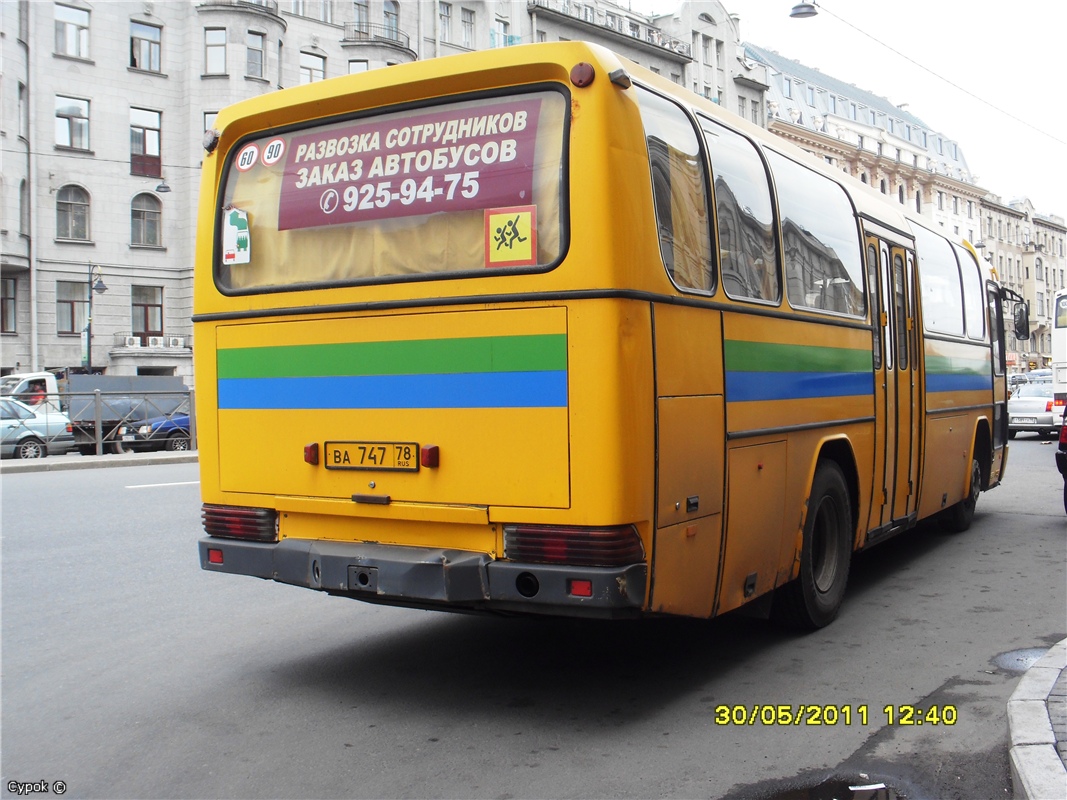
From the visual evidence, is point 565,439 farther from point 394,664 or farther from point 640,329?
point 394,664

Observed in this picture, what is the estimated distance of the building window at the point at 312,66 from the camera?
1777 inches

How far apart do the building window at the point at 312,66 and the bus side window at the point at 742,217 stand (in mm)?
41465

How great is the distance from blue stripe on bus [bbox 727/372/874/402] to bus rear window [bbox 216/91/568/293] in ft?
4.78

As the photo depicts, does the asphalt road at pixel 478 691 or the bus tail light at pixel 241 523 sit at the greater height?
the bus tail light at pixel 241 523

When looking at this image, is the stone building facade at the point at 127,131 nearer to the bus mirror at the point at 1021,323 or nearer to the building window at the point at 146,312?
the building window at the point at 146,312

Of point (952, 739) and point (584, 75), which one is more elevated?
point (584, 75)

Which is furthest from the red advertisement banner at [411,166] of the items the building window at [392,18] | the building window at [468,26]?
the building window at [468,26]

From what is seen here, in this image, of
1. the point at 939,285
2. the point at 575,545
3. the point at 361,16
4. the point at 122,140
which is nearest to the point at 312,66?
the point at 361,16

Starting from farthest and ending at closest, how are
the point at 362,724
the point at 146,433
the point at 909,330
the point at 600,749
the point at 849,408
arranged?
the point at 146,433 → the point at 909,330 → the point at 849,408 → the point at 362,724 → the point at 600,749

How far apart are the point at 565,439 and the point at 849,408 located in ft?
10.5

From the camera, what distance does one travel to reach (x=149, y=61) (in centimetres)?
4269

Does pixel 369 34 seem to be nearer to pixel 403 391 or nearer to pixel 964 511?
pixel 964 511

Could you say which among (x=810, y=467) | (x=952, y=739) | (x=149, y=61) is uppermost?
(x=149, y=61)

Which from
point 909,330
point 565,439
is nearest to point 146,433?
point 909,330
